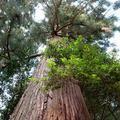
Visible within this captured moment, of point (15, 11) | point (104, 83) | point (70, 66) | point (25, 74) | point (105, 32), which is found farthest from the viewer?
point (105, 32)

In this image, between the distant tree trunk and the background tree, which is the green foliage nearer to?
the distant tree trunk

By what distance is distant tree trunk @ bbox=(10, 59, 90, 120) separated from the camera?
3.31 metres

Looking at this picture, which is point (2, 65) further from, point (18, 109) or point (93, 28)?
point (18, 109)

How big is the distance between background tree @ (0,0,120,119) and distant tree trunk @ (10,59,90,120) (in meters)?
3.48

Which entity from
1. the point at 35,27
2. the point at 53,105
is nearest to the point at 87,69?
the point at 53,105

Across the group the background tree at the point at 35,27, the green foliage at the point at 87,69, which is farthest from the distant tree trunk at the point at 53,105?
the background tree at the point at 35,27

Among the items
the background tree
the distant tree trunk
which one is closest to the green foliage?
the distant tree trunk

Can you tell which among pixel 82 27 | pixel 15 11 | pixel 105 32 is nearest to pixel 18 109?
pixel 15 11

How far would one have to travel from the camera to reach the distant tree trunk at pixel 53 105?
130 inches

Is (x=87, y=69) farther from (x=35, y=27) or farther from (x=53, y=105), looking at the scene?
(x=35, y=27)

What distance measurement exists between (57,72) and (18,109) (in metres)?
0.87

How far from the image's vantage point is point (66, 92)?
395 cm

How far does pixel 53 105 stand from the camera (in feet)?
11.5

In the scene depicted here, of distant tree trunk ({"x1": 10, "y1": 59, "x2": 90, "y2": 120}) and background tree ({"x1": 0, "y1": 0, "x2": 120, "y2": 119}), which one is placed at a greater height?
background tree ({"x1": 0, "y1": 0, "x2": 120, "y2": 119})
